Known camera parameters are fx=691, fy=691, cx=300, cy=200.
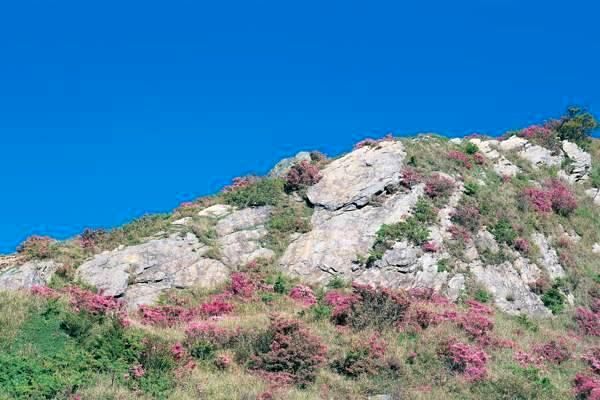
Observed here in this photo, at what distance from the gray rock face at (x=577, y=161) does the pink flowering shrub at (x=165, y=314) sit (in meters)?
29.1

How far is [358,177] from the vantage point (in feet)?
123

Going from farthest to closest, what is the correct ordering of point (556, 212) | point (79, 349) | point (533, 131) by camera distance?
point (533, 131) → point (556, 212) → point (79, 349)

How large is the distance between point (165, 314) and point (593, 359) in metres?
15.8

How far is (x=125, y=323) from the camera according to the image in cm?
2222

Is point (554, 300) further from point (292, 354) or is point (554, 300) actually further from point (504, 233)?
point (292, 354)

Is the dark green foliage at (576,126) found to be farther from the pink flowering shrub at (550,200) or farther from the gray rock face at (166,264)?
the gray rock face at (166,264)

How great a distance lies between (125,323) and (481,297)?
52.3 ft

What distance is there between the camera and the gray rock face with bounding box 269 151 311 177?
4196 cm

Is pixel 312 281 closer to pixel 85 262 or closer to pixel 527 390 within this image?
pixel 85 262

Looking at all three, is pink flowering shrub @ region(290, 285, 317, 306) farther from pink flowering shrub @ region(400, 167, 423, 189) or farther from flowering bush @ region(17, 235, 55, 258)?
flowering bush @ region(17, 235, 55, 258)

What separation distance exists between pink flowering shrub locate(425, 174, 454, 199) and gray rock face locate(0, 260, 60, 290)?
18738 mm

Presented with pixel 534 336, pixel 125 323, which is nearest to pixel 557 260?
pixel 534 336

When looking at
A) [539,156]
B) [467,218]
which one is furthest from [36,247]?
[539,156]

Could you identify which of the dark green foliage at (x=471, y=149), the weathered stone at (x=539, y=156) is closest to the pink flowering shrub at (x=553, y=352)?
the dark green foliage at (x=471, y=149)
